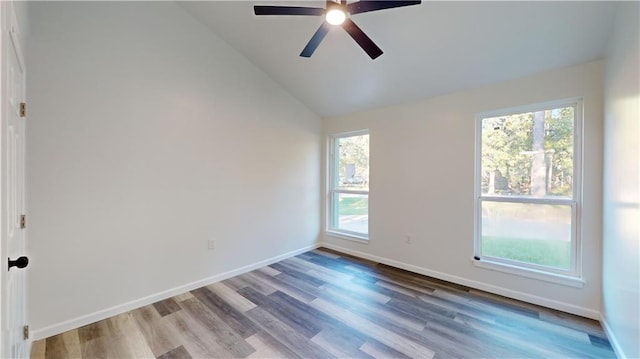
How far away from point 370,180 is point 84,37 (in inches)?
141

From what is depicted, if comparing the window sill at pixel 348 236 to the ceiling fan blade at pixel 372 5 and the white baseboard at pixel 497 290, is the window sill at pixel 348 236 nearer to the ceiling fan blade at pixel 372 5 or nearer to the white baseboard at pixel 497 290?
the white baseboard at pixel 497 290

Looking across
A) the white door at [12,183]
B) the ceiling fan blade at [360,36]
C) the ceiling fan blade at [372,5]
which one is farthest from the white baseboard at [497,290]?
the white door at [12,183]

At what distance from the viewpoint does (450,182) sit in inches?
123

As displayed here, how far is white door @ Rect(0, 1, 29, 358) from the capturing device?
119 cm

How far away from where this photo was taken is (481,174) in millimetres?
3004

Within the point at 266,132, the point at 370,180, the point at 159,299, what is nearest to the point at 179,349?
the point at 159,299

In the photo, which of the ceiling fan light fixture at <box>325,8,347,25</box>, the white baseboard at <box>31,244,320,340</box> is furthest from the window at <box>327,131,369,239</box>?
the ceiling fan light fixture at <box>325,8,347,25</box>

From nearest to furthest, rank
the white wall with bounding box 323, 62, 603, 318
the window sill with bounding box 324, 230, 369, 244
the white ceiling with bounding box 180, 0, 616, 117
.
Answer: the white ceiling with bounding box 180, 0, 616, 117
the white wall with bounding box 323, 62, 603, 318
the window sill with bounding box 324, 230, 369, 244

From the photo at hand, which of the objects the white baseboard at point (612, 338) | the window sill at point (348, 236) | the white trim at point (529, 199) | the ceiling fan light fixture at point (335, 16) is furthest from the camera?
the window sill at point (348, 236)

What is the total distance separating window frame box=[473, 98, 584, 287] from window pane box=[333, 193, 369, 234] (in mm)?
1577

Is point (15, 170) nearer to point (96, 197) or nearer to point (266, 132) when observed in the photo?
point (96, 197)

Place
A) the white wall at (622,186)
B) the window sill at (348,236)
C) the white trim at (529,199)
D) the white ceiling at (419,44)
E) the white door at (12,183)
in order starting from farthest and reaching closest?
the window sill at (348,236) < the white trim at (529,199) < the white ceiling at (419,44) < the white wall at (622,186) < the white door at (12,183)

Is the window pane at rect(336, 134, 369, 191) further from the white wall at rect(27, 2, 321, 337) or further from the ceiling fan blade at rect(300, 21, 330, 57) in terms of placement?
the ceiling fan blade at rect(300, 21, 330, 57)

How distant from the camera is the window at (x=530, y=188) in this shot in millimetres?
2498
